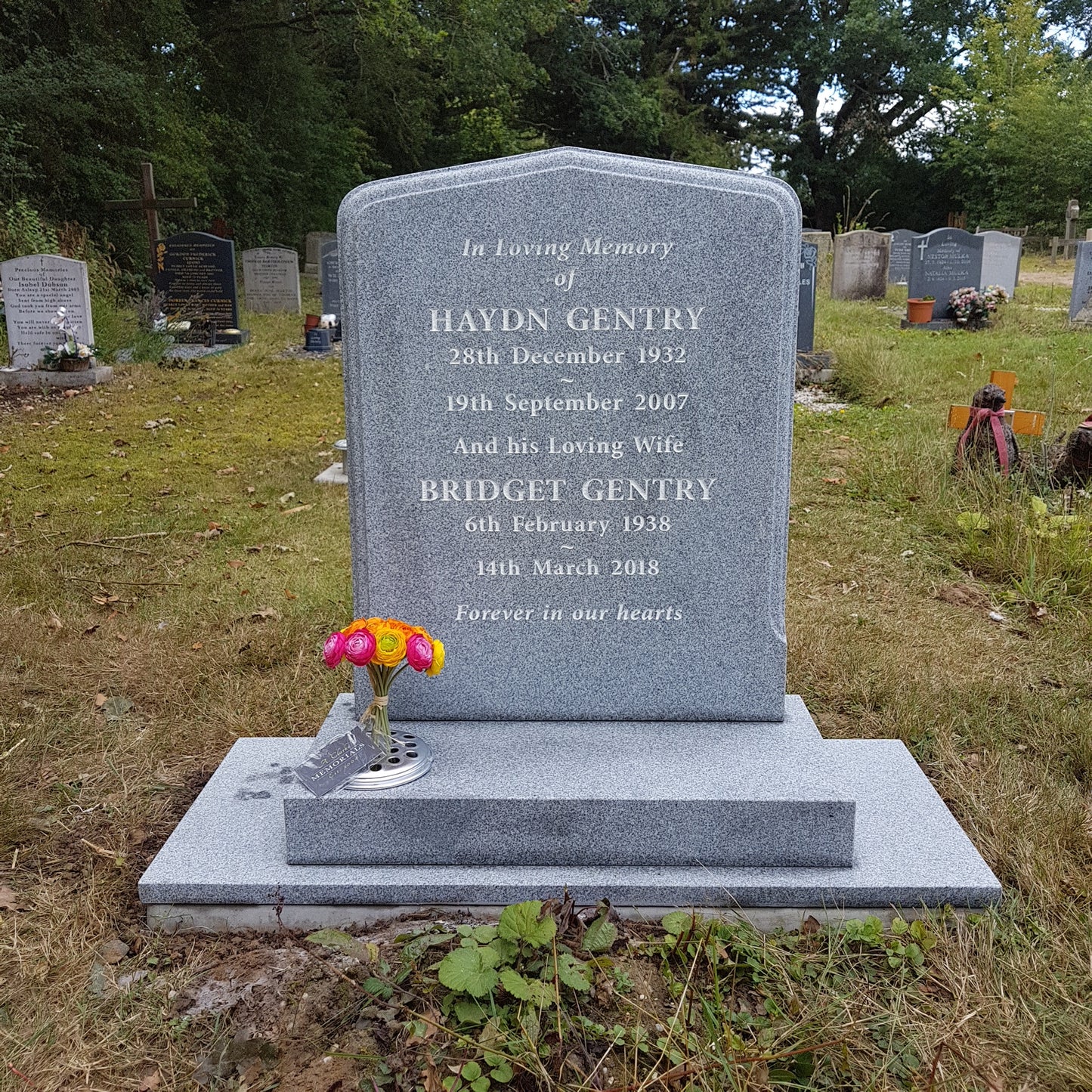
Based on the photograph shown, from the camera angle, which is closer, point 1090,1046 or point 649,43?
point 1090,1046

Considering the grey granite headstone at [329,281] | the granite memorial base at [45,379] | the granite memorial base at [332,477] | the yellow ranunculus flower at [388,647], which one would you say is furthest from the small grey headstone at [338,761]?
the grey granite headstone at [329,281]

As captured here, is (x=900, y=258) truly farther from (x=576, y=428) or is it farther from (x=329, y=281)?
(x=576, y=428)

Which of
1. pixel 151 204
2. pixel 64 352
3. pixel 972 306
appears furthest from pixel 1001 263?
pixel 64 352

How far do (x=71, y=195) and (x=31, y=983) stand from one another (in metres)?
17.6

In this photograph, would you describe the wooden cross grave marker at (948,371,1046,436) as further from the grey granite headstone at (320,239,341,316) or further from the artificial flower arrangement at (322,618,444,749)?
the grey granite headstone at (320,239,341,316)

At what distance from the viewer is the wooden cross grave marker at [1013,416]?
19.1ft

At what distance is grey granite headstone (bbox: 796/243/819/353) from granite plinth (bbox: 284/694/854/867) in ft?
27.6

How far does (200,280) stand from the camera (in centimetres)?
1287

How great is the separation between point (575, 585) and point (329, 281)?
13.1 meters

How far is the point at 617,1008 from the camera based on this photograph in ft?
7.11

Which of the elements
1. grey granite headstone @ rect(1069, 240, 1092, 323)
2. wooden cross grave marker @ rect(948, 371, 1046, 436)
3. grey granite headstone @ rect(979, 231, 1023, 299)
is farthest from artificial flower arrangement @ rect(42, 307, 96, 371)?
grey granite headstone @ rect(979, 231, 1023, 299)

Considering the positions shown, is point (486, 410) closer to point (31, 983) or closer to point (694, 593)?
point (694, 593)

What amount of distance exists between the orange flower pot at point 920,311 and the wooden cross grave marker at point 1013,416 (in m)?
8.19

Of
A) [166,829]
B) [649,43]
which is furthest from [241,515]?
[649,43]
